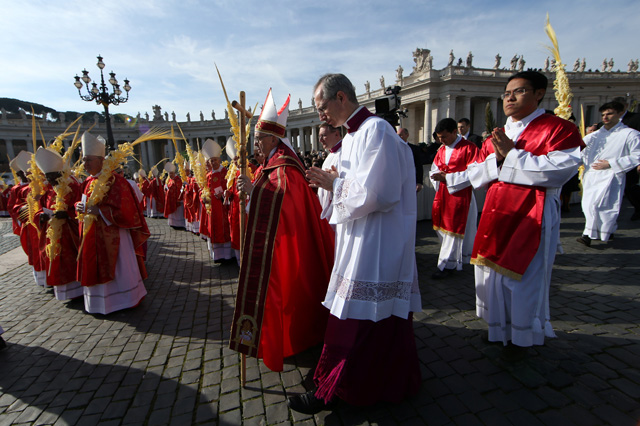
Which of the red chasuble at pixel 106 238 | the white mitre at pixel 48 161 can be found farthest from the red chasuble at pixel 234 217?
the white mitre at pixel 48 161

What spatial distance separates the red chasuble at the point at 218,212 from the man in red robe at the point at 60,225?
7.71 feet

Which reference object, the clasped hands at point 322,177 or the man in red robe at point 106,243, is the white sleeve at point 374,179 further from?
the man in red robe at point 106,243

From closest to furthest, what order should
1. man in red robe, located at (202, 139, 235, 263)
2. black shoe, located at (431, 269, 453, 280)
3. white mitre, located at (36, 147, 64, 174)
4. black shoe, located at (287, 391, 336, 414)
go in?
black shoe, located at (287, 391, 336, 414)
white mitre, located at (36, 147, 64, 174)
black shoe, located at (431, 269, 453, 280)
man in red robe, located at (202, 139, 235, 263)

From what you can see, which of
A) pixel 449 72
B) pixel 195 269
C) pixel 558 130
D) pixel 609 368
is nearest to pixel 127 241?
pixel 195 269

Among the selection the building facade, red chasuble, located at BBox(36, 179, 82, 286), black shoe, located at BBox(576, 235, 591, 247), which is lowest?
black shoe, located at BBox(576, 235, 591, 247)

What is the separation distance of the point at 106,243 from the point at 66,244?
3.51ft

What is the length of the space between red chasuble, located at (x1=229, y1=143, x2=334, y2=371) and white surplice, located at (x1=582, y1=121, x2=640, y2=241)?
632 cm

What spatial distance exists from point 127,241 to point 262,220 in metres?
3.22

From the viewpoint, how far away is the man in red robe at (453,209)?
4.82 m

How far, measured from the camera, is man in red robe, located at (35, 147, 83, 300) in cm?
461

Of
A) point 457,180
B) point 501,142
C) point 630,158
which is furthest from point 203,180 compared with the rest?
point 630,158

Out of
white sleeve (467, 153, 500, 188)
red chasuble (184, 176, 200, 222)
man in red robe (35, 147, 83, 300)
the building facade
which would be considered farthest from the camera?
the building facade

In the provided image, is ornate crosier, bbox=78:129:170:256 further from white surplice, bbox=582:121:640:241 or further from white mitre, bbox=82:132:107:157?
white surplice, bbox=582:121:640:241

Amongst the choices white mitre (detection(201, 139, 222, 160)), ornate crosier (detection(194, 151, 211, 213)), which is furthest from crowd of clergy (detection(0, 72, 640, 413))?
white mitre (detection(201, 139, 222, 160))
